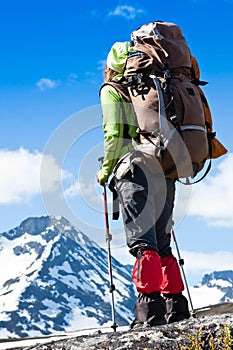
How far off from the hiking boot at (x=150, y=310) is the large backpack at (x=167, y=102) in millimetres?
1478

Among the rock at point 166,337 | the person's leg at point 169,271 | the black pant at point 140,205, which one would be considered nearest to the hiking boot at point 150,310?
the person's leg at point 169,271

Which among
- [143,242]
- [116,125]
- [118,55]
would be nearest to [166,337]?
[143,242]

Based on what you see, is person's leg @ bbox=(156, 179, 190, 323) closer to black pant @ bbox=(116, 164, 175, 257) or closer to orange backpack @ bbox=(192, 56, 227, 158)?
black pant @ bbox=(116, 164, 175, 257)

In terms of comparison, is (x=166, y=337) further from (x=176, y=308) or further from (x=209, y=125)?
(x=209, y=125)

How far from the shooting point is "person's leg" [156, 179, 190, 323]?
6.90 meters

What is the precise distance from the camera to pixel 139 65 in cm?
711

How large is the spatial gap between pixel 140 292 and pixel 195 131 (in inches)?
75.8

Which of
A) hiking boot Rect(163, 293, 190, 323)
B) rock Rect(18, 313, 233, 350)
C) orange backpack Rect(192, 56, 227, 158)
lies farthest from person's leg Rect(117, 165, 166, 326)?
orange backpack Rect(192, 56, 227, 158)

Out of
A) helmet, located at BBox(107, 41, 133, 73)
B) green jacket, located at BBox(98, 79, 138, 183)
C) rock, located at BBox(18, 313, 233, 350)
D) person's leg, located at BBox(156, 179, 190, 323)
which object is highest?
helmet, located at BBox(107, 41, 133, 73)

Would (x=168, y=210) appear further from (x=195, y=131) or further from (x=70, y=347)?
(x=70, y=347)

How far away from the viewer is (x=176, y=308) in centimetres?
690

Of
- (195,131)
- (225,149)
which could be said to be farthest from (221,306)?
(195,131)

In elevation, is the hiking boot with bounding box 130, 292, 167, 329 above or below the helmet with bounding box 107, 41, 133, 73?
below

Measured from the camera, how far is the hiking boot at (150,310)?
254 inches
